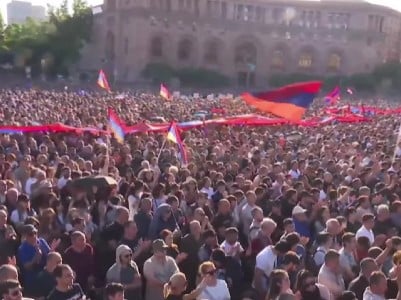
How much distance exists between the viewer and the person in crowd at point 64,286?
6.78m

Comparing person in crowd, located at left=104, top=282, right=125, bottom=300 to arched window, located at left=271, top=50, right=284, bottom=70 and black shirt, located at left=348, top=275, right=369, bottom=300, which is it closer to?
black shirt, located at left=348, top=275, right=369, bottom=300

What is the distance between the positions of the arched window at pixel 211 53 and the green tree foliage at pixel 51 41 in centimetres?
1155

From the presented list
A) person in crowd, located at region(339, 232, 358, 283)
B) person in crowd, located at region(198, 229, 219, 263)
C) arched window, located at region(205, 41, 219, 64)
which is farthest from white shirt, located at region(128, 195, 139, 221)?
arched window, located at region(205, 41, 219, 64)

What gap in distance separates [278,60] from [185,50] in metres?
10.1

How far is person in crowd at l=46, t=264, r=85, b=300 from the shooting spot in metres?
6.78

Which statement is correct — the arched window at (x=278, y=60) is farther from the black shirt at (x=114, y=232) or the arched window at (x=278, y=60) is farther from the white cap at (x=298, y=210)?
the black shirt at (x=114, y=232)

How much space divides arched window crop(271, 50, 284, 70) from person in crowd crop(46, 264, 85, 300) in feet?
249

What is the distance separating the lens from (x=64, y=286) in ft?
22.3

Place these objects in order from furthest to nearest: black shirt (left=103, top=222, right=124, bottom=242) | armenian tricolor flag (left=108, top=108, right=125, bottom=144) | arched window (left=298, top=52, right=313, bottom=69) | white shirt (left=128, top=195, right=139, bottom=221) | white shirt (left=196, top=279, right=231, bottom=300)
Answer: arched window (left=298, top=52, right=313, bottom=69) → armenian tricolor flag (left=108, top=108, right=125, bottom=144) → white shirt (left=128, top=195, right=139, bottom=221) → black shirt (left=103, top=222, right=124, bottom=242) → white shirt (left=196, top=279, right=231, bottom=300)

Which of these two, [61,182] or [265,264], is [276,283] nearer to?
[265,264]

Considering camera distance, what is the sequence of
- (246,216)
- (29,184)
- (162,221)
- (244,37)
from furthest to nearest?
(244,37) < (29,184) < (246,216) < (162,221)

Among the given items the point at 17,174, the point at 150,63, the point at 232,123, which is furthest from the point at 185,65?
the point at 17,174

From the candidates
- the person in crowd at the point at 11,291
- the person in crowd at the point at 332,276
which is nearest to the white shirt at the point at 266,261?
the person in crowd at the point at 332,276

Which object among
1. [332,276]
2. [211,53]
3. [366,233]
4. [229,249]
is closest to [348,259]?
[332,276]
